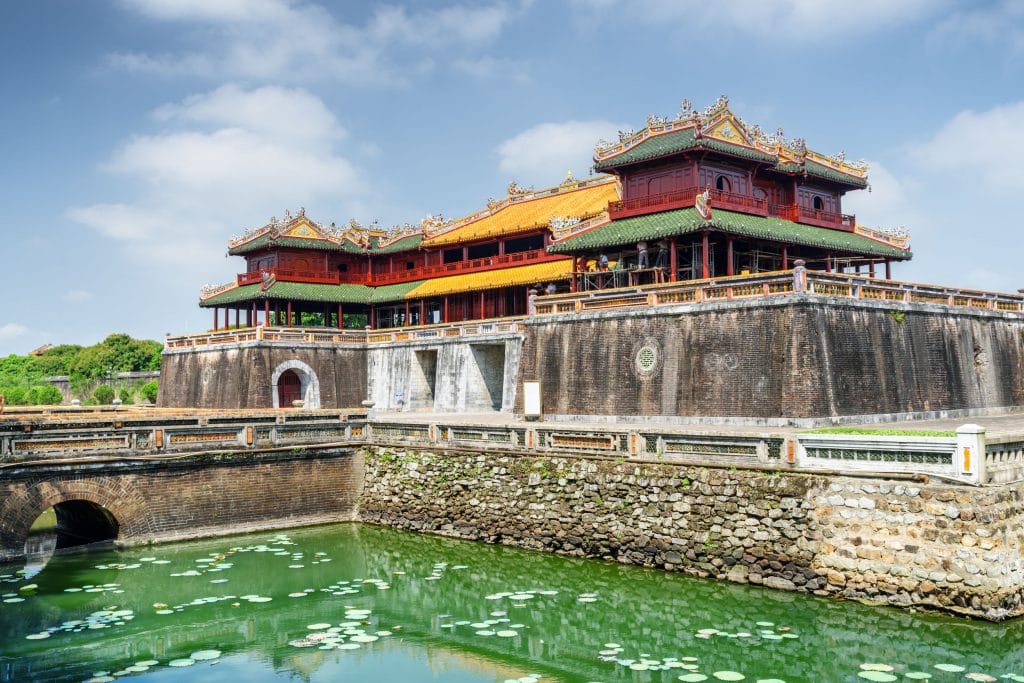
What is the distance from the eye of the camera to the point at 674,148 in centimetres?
3241

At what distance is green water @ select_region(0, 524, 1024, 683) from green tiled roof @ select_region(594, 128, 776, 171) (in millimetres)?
16998

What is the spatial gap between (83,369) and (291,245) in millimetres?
26891

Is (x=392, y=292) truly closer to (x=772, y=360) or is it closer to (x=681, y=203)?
(x=681, y=203)

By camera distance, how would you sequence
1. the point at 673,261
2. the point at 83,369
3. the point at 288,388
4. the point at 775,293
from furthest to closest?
1. the point at 83,369
2. the point at 288,388
3. the point at 673,261
4. the point at 775,293

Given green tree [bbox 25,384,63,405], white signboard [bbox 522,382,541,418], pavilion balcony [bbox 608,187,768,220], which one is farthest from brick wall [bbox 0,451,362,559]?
green tree [bbox 25,384,63,405]

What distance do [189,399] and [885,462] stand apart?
3574cm

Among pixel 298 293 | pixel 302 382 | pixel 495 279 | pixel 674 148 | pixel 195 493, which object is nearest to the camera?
pixel 195 493

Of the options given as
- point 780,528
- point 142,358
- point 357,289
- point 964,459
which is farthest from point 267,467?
point 142,358

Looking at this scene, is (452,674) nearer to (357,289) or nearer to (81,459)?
(81,459)

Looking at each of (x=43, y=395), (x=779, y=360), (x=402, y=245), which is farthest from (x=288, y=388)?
(x=43, y=395)

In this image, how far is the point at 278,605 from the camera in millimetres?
17656

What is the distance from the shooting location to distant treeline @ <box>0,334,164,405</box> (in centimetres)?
6022

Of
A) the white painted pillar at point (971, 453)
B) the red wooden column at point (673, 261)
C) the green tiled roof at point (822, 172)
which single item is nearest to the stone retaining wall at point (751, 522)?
the white painted pillar at point (971, 453)

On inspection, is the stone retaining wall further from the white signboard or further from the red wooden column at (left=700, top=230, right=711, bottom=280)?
the red wooden column at (left=700, top=230, right=711, bottom=280)
